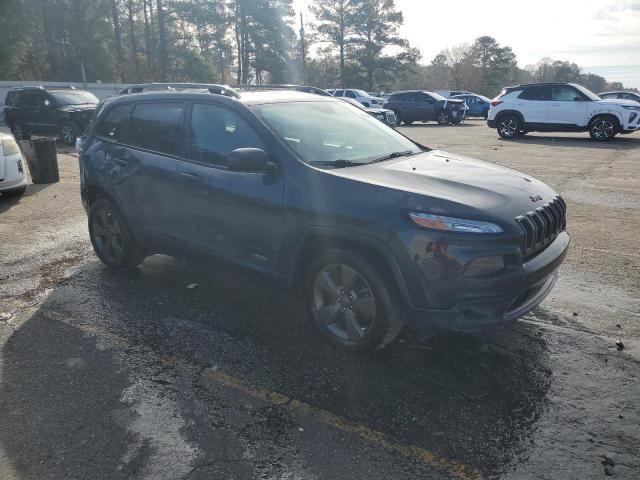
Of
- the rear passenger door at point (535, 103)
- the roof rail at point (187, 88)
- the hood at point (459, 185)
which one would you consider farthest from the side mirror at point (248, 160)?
the rear passenger door at point (535, 103)

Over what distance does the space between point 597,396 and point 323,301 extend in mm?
1841

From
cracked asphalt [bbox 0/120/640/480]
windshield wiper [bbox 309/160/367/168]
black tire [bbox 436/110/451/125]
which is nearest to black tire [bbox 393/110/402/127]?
black tire [bbox 436/110/451/125]

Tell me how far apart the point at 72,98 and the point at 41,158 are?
26.1 ft

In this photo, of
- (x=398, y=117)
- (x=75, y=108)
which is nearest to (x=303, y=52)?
(x=398, y=117)

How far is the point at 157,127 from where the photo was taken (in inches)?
189

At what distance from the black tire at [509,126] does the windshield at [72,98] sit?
13.9m

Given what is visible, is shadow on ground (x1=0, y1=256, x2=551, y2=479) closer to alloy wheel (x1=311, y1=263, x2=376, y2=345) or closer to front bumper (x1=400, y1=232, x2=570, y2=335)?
alloy wheel (x1=311, y1=263, x2=376, y2=345)

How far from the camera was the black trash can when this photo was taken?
10.1 meters

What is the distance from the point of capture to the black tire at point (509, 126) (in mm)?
17703

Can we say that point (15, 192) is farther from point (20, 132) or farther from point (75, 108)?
point (20, 132)

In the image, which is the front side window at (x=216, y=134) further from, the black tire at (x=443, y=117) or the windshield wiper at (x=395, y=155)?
the black tire at (x=443, y=117)

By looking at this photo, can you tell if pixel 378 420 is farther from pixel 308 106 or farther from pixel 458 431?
pixel 308 106

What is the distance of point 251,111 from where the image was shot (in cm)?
405

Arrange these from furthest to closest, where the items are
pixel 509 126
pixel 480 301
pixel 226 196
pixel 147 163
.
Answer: pixel 509 126 → pixel 147 163 → pixel 226 196 → pixel 480 301
